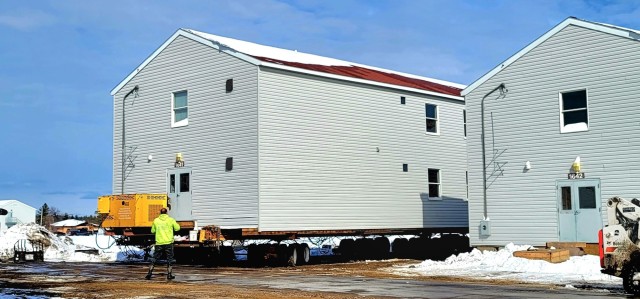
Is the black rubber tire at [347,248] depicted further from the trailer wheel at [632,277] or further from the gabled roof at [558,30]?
the trailer wheel at [632,277]

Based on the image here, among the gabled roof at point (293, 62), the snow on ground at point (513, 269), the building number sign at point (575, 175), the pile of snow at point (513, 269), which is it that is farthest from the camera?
the gabled roof at point (293, 62)

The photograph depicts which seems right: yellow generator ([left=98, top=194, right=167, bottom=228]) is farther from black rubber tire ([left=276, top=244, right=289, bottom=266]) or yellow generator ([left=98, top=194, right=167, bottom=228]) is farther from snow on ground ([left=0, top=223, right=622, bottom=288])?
snow on ground ([left=0, top=223, right=622, bottom=288])

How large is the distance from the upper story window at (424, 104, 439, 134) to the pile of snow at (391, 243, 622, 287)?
30.3 ft

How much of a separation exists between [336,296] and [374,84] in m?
17.1

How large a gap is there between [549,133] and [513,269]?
552 centimetres

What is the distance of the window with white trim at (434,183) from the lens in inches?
1351

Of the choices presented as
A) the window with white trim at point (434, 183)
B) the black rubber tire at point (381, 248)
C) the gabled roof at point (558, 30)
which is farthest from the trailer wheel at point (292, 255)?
the window with white trim at point (434, 183)

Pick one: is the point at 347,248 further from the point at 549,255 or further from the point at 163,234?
the point at 163,234

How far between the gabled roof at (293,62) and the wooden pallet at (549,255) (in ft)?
33.2

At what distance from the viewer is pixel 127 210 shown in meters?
28.0

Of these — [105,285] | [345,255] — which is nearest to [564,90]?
[345,255]

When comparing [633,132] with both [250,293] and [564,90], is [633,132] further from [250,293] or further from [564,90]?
[250,293]

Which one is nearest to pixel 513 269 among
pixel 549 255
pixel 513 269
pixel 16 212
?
pixel 513 269

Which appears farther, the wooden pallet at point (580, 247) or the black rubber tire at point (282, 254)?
the black rubber tire at point (282, 254)
